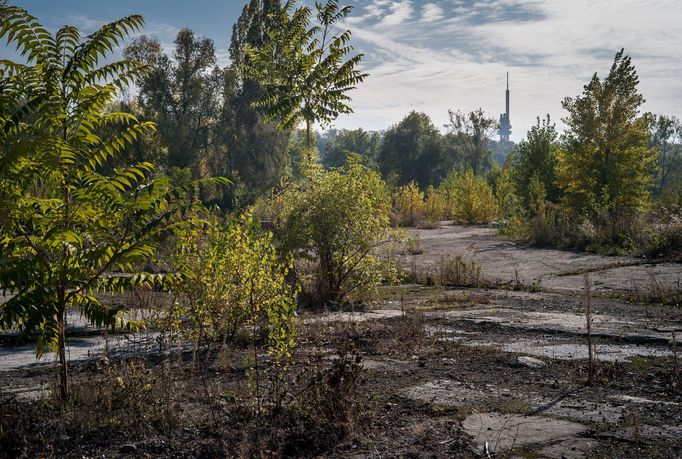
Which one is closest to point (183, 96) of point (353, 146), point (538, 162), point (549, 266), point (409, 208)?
point (409, 208)

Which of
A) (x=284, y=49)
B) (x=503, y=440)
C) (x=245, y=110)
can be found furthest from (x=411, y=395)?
(x=245, y=110)

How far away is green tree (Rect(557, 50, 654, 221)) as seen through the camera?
23.7 m

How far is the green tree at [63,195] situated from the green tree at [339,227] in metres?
5.24

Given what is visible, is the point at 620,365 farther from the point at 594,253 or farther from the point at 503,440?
the point at 594,253

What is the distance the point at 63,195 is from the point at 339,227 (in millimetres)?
5531

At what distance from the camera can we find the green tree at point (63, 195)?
4375 millimetres

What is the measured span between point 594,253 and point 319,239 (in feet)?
36.8

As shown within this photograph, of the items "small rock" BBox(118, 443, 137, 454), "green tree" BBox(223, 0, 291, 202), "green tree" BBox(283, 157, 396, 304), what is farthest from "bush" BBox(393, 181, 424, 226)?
"small rock" BBox(118, 443, 137, 454)

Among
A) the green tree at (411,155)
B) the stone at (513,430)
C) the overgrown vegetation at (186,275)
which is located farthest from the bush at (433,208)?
the green tree at (411,155)

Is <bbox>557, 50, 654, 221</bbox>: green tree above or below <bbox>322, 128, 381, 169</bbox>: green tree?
below

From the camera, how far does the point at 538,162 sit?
101 ft

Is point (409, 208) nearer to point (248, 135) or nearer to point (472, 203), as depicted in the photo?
point (472, 203)

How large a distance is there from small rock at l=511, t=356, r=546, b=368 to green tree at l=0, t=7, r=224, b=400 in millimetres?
3800

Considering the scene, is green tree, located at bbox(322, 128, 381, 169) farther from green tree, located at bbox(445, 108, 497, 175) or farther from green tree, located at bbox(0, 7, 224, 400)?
green tree, located at bbox(0, 7, 224, 400)
